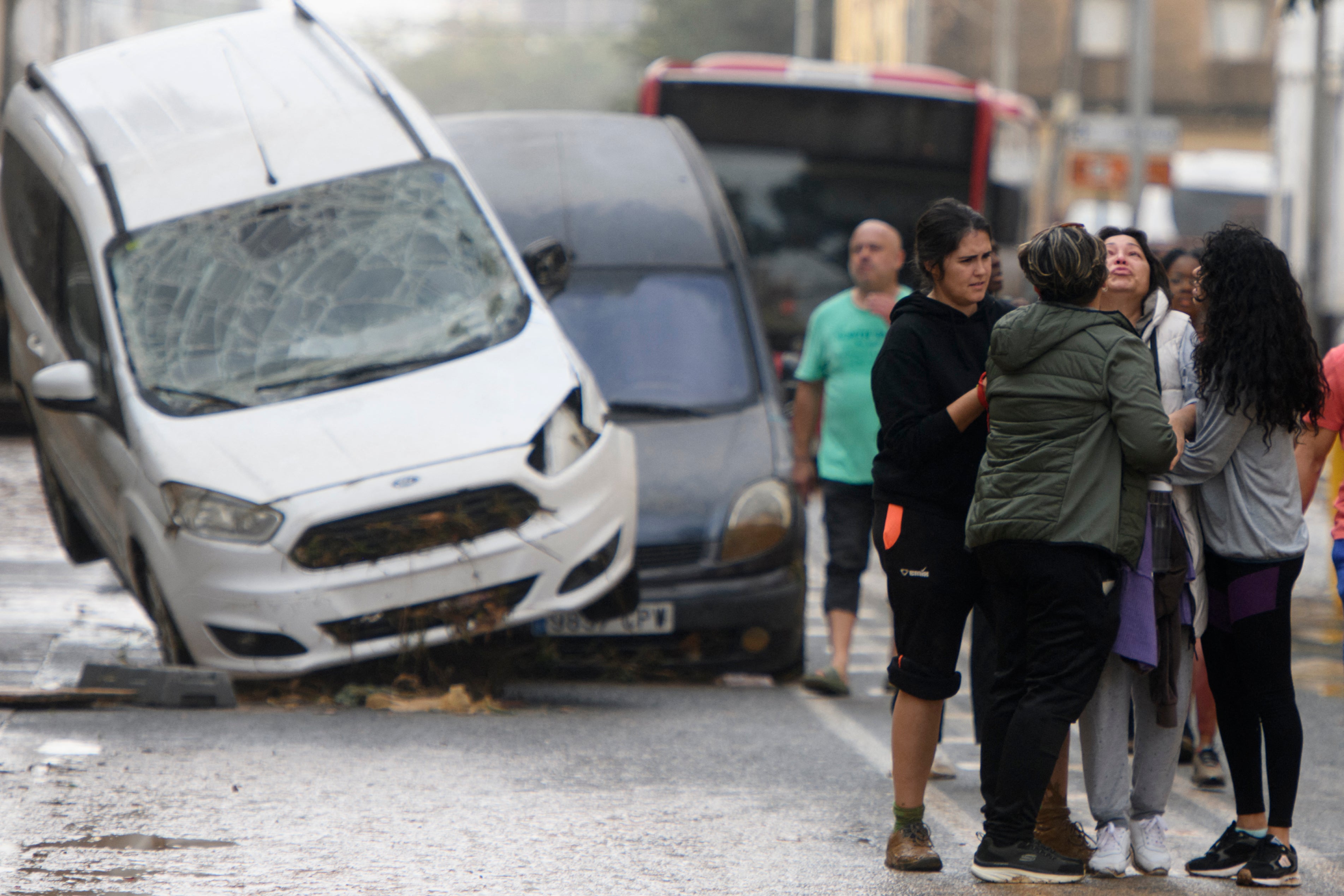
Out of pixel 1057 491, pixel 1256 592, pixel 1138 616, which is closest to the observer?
pixel 1057 491

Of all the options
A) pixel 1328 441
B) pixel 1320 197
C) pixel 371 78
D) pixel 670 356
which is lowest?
pixel 1320 197

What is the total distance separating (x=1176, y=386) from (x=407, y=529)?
2.88 m

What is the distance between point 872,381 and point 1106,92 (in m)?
42.8

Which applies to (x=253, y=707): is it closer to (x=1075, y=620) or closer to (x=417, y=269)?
(x=417, y=269)

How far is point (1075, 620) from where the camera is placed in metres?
4.72

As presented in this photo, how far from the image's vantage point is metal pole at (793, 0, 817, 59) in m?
26.0

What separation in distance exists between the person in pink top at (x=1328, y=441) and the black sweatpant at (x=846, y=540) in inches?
106

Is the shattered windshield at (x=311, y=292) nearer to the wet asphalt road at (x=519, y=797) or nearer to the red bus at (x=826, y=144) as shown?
the wet asphalt road at (x=519, y=797)

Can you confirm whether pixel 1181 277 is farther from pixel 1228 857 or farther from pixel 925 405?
pixel 1228 857

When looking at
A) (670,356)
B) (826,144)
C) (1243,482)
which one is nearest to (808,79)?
(826,144)

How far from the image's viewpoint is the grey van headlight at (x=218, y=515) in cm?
679

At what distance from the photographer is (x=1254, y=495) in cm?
502

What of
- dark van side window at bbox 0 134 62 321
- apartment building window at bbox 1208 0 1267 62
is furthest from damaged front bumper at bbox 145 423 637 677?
apartment building window at bbox 1208 0 1267 62

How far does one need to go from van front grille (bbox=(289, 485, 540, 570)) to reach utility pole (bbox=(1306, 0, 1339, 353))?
1550cm
